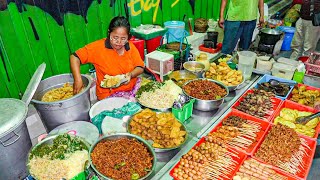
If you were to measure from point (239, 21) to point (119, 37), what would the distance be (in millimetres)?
3626

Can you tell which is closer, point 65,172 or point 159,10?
point 65,172

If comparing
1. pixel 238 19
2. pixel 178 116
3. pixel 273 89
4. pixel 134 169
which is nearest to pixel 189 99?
pixel 178 116

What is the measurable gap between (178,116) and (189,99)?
0.90ft

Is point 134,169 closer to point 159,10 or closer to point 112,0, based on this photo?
point 112,0

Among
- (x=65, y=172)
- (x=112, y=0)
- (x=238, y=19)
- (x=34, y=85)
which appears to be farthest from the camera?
(x=238, y=19)

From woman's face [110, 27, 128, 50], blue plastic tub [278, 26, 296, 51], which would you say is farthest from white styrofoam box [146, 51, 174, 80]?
blue plastic tub [278, 26, 296, 51]

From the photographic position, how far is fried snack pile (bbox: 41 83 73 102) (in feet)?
10.2

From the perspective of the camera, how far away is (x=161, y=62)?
14.0 ft

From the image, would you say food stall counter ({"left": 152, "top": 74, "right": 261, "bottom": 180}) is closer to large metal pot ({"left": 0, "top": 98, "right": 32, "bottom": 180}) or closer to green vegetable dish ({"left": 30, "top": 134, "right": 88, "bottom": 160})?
green vegetable dish ({"left": 30, "top": 134, "right": 88, "bottom": 160})

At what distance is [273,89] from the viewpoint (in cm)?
362

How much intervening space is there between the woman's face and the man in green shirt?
3.38m

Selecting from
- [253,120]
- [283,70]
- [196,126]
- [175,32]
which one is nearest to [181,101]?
[196,126]

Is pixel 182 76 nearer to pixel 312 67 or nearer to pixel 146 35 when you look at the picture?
pixel 146 35

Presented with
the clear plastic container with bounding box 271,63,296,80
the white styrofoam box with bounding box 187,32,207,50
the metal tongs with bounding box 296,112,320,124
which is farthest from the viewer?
the white styrofoam box with bounding box 187,32,207,50
